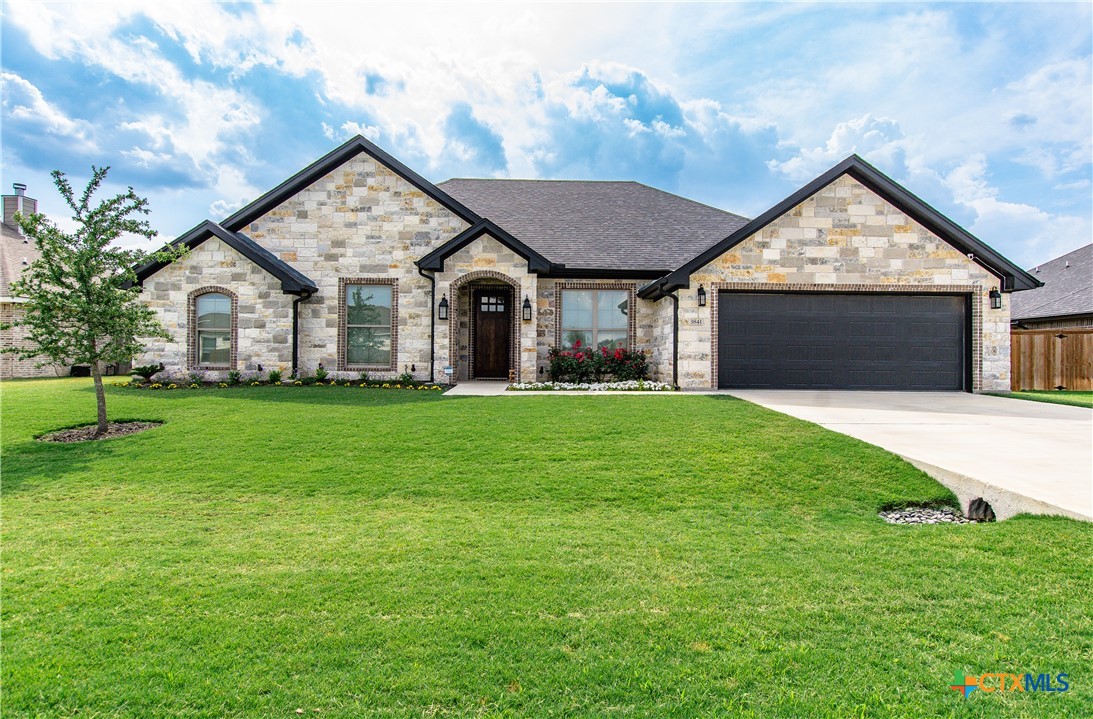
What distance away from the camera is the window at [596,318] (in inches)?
585

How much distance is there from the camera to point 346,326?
46.9 ft

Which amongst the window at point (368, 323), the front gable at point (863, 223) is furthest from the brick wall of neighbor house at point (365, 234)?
the front gable at point (863, 223)

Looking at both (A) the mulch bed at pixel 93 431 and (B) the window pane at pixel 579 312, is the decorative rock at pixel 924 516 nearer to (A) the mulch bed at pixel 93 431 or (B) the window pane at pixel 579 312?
(A) the mulch bed at pixel 93 431

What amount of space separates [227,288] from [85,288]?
523 cm

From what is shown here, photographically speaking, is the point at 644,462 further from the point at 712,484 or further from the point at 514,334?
the point at 514,334

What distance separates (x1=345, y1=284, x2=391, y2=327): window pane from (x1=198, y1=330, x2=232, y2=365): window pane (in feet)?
9.81

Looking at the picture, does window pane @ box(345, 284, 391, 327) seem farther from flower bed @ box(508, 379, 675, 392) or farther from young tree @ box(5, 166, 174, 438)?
young tree @ box(5, 166, 174, 438)

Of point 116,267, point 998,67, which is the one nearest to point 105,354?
point 116,267

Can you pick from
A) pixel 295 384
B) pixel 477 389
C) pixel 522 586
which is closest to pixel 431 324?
pixel 477 389

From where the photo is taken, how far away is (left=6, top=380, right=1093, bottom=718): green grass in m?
2.55

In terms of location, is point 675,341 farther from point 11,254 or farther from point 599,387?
point 11,254

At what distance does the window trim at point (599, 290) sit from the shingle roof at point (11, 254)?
1823 centimetres

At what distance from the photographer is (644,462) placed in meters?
6.32

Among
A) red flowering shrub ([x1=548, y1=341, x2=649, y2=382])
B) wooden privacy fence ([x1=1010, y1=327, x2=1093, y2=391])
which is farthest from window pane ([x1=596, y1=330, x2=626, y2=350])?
wooden privacy fence ([x1=1010, y1=327, x2=1093, y2=391])
